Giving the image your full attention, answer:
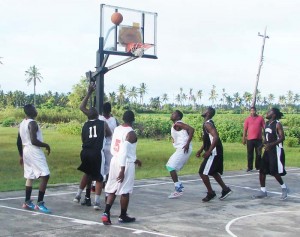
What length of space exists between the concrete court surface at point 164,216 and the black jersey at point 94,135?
3.60 feet

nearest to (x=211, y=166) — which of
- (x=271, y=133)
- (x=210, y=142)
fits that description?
(x=210, y=142)

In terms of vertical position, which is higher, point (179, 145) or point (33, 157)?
point (179, 145)

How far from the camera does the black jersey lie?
8453 millimetres

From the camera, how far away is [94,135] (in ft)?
27.7

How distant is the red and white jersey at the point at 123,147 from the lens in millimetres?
7283

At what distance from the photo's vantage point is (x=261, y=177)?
33.4 feet

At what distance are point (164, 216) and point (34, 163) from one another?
7.62 feet

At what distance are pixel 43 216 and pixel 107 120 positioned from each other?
8.54 feet

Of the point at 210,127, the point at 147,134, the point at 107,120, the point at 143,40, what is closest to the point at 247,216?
the point at 210,127

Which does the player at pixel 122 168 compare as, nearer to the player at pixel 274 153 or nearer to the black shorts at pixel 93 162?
the black shorts at pixel 93 162

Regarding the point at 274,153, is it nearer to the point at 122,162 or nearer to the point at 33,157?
the point at 122,162

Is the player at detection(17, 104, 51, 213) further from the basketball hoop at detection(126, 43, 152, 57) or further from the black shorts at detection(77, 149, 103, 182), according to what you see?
the basketball hoop at detection(126, 43, 152, 57)

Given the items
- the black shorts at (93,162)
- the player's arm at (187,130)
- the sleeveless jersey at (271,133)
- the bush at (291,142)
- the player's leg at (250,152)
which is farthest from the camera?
the bush at (291,142)

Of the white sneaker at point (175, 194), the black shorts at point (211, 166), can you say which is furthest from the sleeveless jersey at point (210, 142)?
the white sneaker at point (175, 194)
